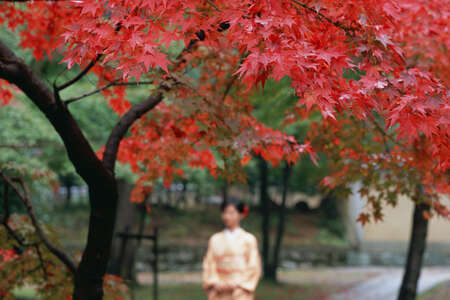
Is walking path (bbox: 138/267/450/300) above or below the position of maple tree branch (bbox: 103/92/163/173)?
below

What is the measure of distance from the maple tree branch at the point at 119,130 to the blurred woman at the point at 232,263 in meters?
1.95

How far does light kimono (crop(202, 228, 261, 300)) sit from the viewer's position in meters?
5.29

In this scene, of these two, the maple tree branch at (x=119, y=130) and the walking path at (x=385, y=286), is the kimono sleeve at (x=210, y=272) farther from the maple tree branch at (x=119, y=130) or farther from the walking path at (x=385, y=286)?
the walking path at (x=385, y=286)

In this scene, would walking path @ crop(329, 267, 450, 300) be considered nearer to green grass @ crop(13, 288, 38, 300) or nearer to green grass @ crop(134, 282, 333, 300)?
green grass @ crop(134, 282, 333, 300)

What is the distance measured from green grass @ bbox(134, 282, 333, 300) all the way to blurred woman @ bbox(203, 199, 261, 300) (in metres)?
5.63

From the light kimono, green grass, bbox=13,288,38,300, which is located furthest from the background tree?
green grass, bbox=13,288,38,300

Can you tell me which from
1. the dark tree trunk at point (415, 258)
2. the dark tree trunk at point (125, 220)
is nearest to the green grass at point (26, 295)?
the dark tree trunk at point (125, 220)

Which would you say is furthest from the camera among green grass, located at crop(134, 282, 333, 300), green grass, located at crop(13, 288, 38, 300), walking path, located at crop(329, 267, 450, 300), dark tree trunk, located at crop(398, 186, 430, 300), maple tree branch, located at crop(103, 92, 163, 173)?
walking path, located at crop(329, 267, 450, 300)

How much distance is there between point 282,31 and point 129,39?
2.67ft

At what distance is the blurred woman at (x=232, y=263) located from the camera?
5.29 metres

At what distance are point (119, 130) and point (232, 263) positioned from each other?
92.7 inches

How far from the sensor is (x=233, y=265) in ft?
17.5

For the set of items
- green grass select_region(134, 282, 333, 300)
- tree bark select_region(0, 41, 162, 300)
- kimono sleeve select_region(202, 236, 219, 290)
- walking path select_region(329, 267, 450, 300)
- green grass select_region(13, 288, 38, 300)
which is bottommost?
green grass select_region(13, 288, 38, 300)

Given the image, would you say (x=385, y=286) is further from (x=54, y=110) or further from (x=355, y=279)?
(x=54, y=110)
